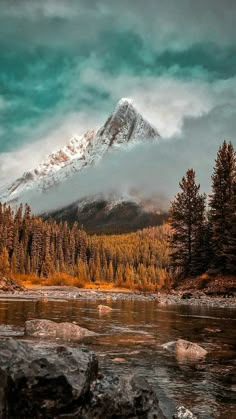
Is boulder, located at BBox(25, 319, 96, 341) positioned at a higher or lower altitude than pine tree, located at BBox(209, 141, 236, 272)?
lower

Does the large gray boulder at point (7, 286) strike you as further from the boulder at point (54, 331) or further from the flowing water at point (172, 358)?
the boulder at point (54, 331)

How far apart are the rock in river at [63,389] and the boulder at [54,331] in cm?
1325

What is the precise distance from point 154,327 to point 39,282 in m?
123

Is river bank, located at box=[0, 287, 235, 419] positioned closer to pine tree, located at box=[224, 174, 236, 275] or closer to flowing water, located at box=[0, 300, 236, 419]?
flowing water, located at box=[0, 300, 236, 419]

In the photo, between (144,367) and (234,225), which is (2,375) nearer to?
(144,367)

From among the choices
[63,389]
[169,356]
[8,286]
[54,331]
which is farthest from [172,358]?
[8,286]

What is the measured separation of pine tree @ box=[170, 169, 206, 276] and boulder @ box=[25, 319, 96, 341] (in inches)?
1828

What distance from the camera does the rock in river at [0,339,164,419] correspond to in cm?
847

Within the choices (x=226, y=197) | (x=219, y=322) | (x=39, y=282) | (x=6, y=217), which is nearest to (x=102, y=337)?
(x=219, y=322)

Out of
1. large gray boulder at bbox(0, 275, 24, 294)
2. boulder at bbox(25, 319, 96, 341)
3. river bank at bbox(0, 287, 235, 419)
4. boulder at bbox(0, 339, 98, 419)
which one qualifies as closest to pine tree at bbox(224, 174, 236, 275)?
river bank at bbox(0, 287, 235, 419)

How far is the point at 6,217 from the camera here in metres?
175

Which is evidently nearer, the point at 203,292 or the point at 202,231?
the point at 203,292

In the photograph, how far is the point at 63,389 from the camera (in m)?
8.73

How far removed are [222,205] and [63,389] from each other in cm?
5781
